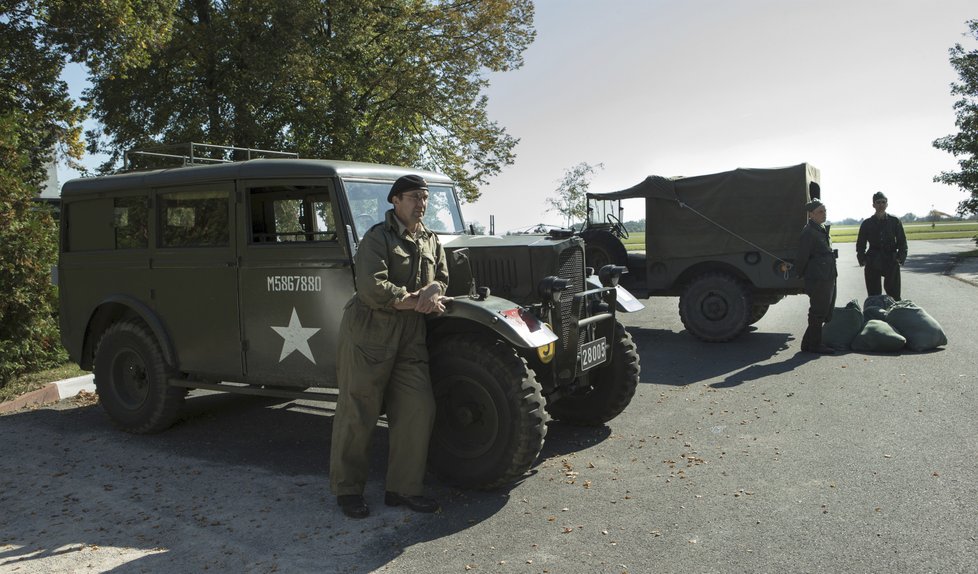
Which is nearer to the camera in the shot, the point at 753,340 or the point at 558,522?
the point at 558,522

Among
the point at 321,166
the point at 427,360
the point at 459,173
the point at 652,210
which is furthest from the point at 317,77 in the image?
the point at 427,360

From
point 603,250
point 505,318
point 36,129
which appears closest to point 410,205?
point 505,318

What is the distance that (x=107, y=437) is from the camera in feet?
21.3

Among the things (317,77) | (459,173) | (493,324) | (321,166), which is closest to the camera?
(493,324)

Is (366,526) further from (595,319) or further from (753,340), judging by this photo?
(753,340)

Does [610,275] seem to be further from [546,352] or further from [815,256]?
[815,256]

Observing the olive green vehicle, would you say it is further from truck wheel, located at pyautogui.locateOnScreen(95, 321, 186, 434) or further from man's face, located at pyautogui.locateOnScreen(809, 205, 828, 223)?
man's face, located at pyautogui.locateOnScreen(809, 205, 828, 223)

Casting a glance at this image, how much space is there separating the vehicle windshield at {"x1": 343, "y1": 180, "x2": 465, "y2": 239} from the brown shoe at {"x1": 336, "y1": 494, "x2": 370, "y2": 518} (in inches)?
71.8

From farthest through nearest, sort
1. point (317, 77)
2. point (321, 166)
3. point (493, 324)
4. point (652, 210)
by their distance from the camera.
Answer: point (317, 77) → point (652, 210) → point (321, 166) → point (493, 324)

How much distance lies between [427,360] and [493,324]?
503mm

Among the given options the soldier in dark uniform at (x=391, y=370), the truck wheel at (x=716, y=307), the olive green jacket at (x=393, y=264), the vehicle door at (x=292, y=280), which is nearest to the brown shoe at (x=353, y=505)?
the soldier in dark uniform at (x=391, y=370)

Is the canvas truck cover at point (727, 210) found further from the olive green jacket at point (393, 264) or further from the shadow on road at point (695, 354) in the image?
the olive green jacket at point (393, 264)

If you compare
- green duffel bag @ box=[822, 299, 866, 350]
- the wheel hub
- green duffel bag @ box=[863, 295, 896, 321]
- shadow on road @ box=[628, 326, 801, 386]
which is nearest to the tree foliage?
shadow on road @ box=[628, 326, 801, 386]

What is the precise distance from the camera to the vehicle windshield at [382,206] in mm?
5527
